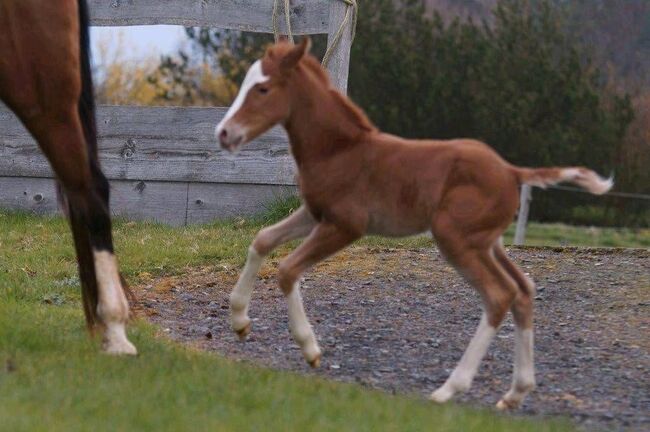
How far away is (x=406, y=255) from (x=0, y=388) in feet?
15.9

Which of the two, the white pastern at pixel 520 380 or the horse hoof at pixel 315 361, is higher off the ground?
the white pastern at pixel 520 380

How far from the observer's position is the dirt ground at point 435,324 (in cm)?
565

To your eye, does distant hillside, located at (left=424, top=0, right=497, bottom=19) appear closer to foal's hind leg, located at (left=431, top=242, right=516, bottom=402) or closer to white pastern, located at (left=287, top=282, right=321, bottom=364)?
white pastern, located at (left=287, top=282, right=321, bottom=364)

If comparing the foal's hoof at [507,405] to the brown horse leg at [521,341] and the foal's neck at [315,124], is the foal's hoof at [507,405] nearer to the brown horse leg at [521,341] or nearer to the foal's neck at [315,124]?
the brown horse leg at [521,341]

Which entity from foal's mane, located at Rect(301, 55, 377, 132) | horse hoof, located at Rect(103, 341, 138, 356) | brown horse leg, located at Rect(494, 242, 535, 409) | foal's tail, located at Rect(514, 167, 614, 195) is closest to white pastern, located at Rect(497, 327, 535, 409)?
brown horse leg, located at Rect(494, 242, 535, 409)

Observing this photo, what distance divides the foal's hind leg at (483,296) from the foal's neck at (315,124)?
2.42 ft

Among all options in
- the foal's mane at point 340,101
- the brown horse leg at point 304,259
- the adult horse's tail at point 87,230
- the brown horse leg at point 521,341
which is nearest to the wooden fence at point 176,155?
the adult horse's tail at point 87,230

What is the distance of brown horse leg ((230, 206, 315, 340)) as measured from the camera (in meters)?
5.39

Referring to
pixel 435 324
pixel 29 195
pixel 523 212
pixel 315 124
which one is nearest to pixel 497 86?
pixel 523 212

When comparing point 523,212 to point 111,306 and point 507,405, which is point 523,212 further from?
point 507,405

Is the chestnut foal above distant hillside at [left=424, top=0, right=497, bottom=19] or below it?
above

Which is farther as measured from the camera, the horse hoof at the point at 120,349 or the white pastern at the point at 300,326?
the horse hoof at the point at 120,349

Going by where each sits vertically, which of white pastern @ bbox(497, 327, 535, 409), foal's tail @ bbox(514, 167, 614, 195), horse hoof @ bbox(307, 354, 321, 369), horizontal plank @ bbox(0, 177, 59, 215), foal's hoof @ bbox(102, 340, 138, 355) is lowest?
horizontal plank @ bbox(0, 177, 59, 215)

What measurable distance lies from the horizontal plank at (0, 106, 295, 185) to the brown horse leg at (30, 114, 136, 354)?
424cm
